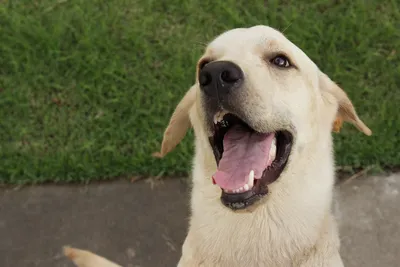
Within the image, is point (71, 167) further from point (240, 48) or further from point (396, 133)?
point (396, 133)

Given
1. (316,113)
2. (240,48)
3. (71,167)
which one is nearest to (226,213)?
(316,113)

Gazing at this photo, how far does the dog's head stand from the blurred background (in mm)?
1250

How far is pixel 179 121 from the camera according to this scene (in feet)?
8.54

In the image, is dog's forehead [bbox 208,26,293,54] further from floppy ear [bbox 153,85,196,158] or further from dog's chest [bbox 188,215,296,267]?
dog's chest [bbox 188,215,296,267]

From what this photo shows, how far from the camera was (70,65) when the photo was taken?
4.02 meters

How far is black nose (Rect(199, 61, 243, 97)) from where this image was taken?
1.93 m

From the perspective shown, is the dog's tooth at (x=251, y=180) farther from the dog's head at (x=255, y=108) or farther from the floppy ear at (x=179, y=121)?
the floppy ear at (x=179, y=121)

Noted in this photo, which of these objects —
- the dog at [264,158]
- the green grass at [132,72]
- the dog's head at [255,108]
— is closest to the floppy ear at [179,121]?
the dog at [264,158]

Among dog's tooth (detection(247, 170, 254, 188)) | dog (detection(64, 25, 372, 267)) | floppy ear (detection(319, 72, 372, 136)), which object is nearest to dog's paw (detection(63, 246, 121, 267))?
dog (detection(64, 25, 372, 267))

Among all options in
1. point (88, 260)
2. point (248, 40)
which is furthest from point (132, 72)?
point (248, 40)

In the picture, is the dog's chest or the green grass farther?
the green grass

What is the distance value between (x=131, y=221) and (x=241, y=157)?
1554 millimetres

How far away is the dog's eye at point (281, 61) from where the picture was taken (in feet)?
7.31

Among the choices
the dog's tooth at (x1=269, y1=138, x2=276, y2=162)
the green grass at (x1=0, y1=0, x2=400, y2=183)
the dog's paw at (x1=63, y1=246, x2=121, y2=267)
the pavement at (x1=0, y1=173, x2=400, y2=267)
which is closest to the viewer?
the dog's tooth at (x1=269, y1=138, x2=276, y2=162)
